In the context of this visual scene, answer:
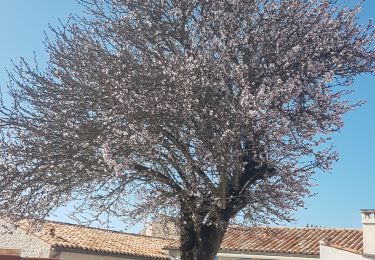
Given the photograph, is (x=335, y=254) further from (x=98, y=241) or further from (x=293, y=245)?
(x=98, y=241)

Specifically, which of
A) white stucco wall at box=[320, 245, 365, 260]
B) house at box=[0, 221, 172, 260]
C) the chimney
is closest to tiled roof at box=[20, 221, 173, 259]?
house at box=[0, 221, 172, 260]

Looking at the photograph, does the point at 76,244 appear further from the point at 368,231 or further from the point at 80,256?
the point at 368,231

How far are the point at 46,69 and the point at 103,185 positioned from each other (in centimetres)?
269

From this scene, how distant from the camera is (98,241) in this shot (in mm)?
27469

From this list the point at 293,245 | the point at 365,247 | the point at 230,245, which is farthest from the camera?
the point at 230,245

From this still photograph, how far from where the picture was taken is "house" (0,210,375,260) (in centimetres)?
2227

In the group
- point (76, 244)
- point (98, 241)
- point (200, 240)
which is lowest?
point (200, 240)

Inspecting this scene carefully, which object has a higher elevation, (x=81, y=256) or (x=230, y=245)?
(x=230, y=245)

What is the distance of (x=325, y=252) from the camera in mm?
22453

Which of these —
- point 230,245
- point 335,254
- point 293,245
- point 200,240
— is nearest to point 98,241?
point 230,245

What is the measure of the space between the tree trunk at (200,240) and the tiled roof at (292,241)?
13.8 m

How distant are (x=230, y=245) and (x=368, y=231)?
8.27m

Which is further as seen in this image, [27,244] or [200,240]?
[27,244]

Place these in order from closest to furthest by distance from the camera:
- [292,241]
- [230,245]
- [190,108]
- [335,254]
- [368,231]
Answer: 1. [190,108]
2. [368,231]
3. [335,254]
4. [292,241]
5. [230,245]
